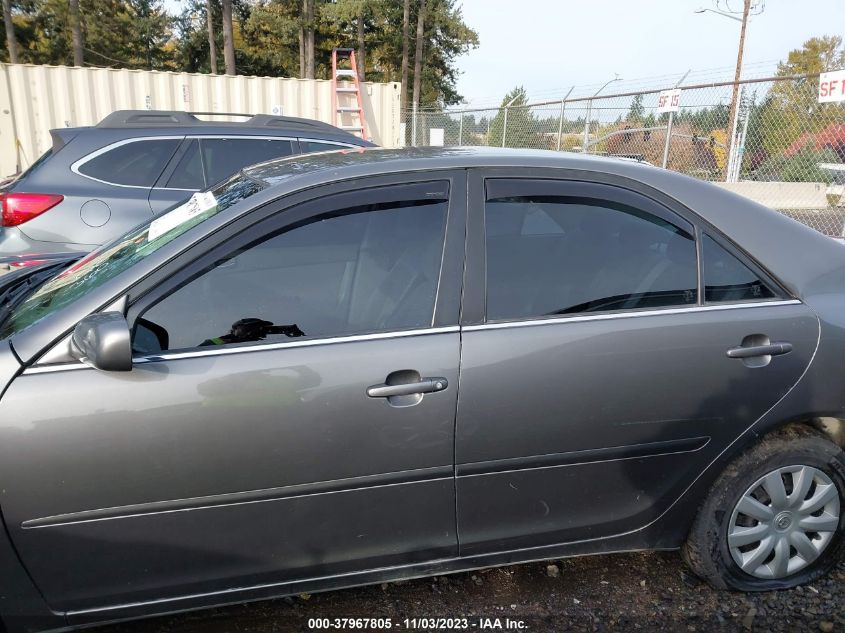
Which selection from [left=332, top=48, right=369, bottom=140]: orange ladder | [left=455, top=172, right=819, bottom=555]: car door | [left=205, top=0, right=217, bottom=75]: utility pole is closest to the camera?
[left=455, top=172, right=819, bottom=555]: car door

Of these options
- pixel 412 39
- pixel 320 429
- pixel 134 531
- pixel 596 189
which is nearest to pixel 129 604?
pixel 134 531

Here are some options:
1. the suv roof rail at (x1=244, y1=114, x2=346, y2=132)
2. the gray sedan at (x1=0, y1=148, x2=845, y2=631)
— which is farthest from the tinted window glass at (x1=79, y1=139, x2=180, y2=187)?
the gray sedan at (x1=0, y1=148, x2=845, y2=631)

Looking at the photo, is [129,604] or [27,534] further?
[129,604]

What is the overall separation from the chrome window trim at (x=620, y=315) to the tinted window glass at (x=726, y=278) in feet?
0.10

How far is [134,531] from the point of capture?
6.04 ft

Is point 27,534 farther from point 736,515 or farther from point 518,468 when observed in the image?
point 736,515

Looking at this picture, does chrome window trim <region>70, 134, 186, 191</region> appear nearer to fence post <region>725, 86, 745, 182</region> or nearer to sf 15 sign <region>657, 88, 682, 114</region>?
sf 15 sign <region>657, 88, 682, 114</region>

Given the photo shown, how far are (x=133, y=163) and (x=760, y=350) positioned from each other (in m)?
4.74

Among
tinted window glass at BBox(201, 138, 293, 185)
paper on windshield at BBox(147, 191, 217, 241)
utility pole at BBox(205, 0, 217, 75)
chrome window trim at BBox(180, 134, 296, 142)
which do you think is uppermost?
utility pole at BBox(205, 0, 217, 75)

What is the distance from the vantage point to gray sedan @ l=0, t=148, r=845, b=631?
1809 millimetres

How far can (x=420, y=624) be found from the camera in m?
2.26

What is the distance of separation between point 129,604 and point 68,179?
3.88m

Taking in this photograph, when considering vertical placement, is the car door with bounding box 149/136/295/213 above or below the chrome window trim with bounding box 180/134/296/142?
below

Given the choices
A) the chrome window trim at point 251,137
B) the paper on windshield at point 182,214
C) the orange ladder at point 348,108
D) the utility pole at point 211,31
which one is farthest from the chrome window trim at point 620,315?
the utility pole at point 211,31
